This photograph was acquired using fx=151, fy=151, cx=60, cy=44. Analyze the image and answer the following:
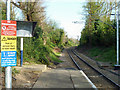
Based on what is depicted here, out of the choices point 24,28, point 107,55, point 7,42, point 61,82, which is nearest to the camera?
point 7,42

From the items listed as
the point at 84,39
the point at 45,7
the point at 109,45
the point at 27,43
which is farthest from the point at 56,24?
the point at 27,43

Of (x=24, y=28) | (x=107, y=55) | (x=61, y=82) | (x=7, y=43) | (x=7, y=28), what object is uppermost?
(x=24, y=28)

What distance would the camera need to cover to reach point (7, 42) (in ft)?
13.8

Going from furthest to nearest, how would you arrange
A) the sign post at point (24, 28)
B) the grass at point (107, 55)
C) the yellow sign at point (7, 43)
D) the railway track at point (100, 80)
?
the grass at point (107, 55), the sign post at point (24, 28), the railway track at point (100, 80), the yellow sign at point (7, 43)

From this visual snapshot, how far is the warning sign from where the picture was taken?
4.16 metres

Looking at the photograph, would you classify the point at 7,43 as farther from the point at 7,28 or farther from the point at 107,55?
the point at 107,55

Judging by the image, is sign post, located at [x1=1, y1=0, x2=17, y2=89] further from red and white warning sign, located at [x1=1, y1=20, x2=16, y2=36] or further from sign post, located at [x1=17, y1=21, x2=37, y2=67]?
sign post, located at [x1=17, y1=21, x2=37, y2=67]

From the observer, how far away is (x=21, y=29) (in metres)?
10.6

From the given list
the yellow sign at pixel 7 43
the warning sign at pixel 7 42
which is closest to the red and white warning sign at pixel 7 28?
the warning sign at pixel 7 42

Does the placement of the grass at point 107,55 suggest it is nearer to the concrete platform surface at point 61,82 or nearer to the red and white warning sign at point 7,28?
the concrete platform surface at point 61,82

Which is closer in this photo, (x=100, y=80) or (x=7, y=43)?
(x=7, y=43)

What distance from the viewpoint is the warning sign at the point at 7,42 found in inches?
164

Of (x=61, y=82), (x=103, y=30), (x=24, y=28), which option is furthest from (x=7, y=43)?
(x=103, y=30)

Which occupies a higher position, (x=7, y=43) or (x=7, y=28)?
(x=7, y=28)
